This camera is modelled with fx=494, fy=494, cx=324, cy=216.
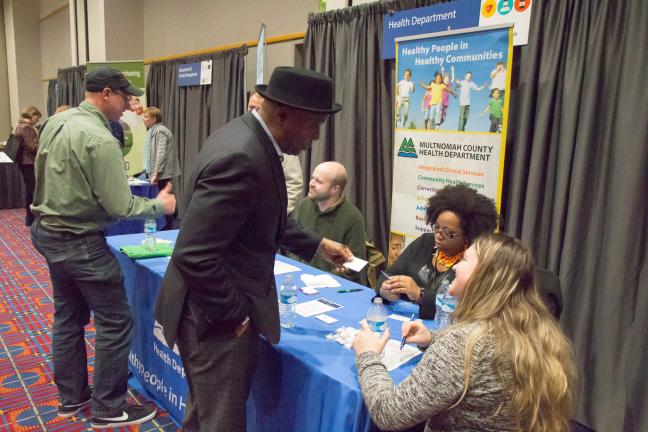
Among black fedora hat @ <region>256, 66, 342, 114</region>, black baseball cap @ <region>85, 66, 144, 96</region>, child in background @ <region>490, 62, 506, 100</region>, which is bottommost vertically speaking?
black fedora hat @ <region>256, 66, 342, 114</region>

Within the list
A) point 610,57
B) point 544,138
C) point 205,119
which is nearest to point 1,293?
point 205,119

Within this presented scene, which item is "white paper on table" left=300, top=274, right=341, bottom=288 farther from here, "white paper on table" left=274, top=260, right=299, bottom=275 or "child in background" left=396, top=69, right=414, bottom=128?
"child in background" left=396, top=69, right=414, bottom=128

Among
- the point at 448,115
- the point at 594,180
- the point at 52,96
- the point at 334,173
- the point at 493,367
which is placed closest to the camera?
the point at 493,367

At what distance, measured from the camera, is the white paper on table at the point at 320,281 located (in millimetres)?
2149

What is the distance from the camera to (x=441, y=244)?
2.03m

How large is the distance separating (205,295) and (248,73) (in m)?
4.74

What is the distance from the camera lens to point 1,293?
4.09 meters

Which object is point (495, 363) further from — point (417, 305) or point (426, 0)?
point (426, 0)

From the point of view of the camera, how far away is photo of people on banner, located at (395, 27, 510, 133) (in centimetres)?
263

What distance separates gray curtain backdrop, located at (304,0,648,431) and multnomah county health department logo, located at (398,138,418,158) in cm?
58

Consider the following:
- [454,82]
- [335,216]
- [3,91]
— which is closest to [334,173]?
[335,216]

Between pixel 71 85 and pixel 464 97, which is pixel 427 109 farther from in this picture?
pixel 71 85

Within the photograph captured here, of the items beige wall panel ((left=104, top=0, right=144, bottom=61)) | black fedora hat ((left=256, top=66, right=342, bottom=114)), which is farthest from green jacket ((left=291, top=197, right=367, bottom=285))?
beige wall panel ((left=104, top=0, right=144, bottom=61))

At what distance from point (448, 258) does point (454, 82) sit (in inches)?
49.5
